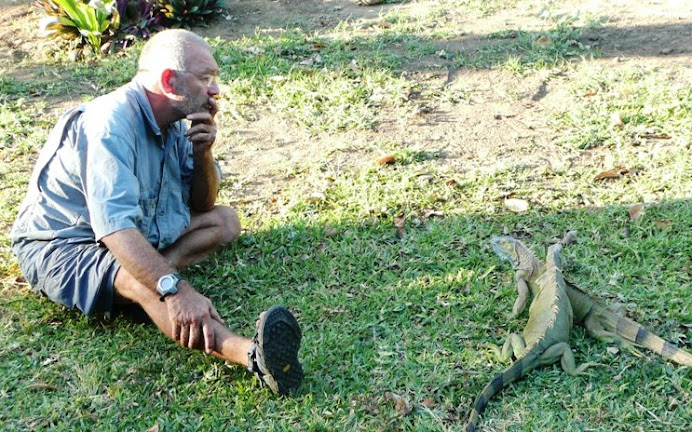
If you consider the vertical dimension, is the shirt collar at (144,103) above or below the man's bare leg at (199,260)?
above

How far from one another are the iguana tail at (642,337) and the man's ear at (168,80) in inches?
103

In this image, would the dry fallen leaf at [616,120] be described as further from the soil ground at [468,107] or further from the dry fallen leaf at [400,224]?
the dry fallen leaf at [400,224]

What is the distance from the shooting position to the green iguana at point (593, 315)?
3.94m

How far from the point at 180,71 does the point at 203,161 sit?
24.3 inches

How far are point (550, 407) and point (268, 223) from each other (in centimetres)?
244

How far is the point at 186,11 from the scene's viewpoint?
8.34 metres

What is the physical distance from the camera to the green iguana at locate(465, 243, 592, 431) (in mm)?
3793

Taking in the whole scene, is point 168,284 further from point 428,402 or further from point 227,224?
point 428,402

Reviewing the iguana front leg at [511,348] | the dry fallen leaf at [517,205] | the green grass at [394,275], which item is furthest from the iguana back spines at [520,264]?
the dry fallen leaf at [517,205]

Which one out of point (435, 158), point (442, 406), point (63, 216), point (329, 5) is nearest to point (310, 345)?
point (442, 406)

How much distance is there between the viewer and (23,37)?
8.47 m

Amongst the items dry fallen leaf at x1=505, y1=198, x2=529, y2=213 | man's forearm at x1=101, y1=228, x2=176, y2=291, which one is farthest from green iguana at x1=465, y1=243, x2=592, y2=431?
man's forearm at x1=101, y1=228, x2=176, y2=291

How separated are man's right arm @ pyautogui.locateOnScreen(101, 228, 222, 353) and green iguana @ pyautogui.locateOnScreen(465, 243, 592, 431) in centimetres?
138

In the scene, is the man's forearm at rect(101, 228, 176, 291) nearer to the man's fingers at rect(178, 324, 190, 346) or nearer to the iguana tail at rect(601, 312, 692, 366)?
the man's fingers at rect(178, 324, 190, 346)
